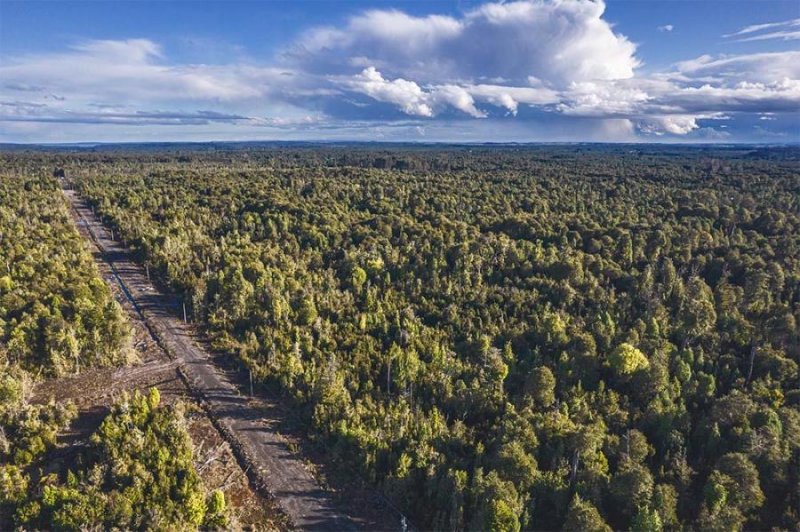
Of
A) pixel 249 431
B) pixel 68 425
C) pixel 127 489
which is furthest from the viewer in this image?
pixel 249 431

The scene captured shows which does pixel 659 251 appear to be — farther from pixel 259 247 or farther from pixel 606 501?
pixel 259 247

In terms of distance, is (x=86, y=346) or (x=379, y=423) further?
(x=86, y=346)

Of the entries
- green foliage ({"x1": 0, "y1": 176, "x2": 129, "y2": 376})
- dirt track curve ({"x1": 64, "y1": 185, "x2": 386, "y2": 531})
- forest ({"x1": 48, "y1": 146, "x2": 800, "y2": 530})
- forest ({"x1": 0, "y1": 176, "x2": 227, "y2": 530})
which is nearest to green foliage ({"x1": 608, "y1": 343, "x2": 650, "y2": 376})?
forest ({"x1": 48, "y1": 146, "x2": 800, "y2": 530})

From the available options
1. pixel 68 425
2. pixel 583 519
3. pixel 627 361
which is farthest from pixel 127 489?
pixel 627 361

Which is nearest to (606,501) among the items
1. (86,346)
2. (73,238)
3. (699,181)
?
(86,346)

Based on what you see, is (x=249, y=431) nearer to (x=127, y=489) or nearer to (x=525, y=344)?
(x=127, y=489)

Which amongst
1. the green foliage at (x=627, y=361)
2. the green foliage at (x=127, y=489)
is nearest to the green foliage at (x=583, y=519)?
the green foliage at (x=627, y=361)
